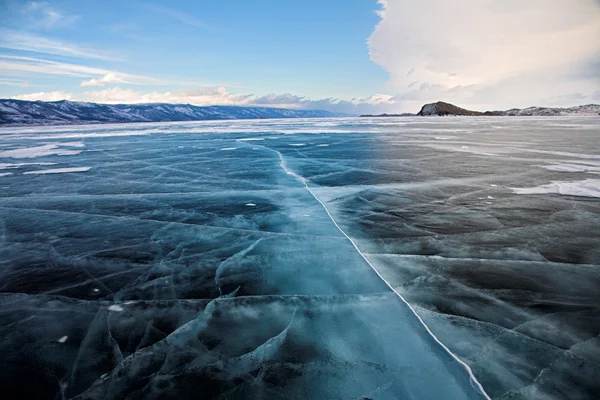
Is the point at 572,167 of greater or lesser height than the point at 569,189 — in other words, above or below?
above

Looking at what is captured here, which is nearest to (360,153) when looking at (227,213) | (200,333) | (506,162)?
(506,162)

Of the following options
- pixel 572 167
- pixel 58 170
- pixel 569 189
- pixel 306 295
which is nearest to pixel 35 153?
pixel 58 170

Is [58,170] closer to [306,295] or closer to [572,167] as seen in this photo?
[306,295]

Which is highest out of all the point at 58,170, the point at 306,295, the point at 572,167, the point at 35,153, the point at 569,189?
the point at 572,167

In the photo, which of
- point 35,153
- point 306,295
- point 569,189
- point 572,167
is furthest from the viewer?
point 35,153

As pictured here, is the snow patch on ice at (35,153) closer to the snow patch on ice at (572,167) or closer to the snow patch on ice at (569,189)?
the snow patch on ice at (569,189)

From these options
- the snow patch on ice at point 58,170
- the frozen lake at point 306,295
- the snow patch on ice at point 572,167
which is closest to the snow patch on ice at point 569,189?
the frozen lake at point 306,295

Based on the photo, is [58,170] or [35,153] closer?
[58,170]
